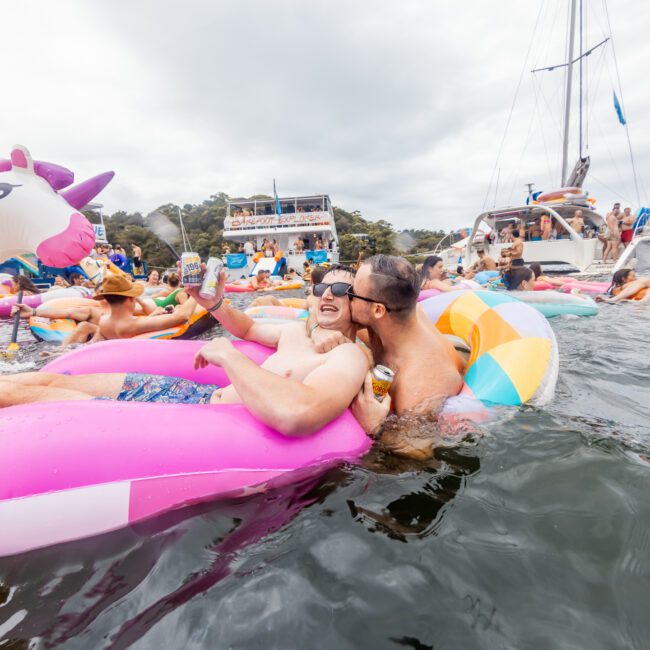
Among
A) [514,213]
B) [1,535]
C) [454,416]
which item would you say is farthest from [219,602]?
[514,213]

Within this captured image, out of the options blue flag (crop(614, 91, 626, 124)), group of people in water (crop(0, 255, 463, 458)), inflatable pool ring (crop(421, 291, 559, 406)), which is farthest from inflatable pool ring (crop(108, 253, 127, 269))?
blue flag (crop(614, 91, 626, 124))

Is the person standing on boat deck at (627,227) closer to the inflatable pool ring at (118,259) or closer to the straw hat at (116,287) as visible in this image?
the straw hat at (116,287)

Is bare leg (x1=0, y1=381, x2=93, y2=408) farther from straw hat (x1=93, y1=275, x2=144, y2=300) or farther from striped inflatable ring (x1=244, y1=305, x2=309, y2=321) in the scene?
striped inflatable ring (x1=244, y1=305, x2=309, y2=321)

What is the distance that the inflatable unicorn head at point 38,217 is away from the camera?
351 centimetres

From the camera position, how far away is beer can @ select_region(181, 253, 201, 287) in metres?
2.02

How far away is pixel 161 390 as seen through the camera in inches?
95.0

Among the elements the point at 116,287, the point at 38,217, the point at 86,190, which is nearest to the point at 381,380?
the point at 116,287

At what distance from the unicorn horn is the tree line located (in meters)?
14.1

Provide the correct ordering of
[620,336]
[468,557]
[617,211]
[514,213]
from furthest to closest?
[514,213] < [617,211] < [620,336] < [468,557]

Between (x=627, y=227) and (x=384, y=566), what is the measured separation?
15.3 m

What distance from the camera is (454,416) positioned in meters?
2.12

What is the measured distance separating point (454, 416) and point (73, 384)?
225 centimetres

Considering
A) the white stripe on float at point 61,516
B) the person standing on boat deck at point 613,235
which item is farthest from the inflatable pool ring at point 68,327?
the person standing on boat deck at point 613,235

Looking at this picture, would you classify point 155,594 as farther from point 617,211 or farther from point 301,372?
point 617,211
